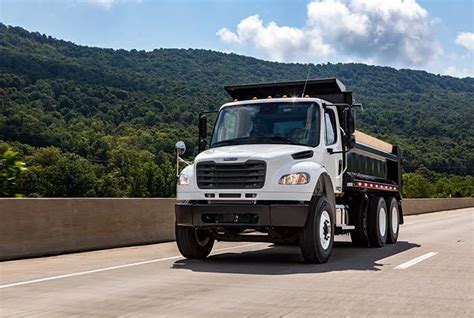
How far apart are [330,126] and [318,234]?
226 cm

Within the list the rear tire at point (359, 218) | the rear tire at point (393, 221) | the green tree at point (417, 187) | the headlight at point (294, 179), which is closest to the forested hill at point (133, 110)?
the green tree at point (417, 187)

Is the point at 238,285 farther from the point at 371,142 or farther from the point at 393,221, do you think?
the point at 393,221

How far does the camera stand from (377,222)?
13891 millimetres

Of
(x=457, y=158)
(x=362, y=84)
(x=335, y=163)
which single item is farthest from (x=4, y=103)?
(x=362, y=84)

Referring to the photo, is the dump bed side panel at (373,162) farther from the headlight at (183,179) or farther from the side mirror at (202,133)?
the headlight at (183,179)

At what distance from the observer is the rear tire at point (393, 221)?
49.4ft

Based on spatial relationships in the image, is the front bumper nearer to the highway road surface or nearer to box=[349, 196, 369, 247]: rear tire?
the highway road surface

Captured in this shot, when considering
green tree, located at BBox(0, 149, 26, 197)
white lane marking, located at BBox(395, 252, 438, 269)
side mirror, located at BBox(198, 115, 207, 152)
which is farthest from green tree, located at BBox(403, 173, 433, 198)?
side mirror, located at BBox(198, 115, 207, 152)

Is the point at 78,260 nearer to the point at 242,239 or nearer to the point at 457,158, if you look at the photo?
the point at 242,239

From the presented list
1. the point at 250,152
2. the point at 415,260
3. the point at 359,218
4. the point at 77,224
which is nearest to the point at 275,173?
the point at 250,152

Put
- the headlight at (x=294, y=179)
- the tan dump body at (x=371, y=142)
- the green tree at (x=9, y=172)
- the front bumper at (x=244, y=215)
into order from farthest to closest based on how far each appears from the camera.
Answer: the green tree at (x=9, y=172), the tan dump body at (x=371, y=142), the headlight at (x=294, y=179), the front bumper at (x=244, y=215)

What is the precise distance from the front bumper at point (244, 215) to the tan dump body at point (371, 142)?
379cm

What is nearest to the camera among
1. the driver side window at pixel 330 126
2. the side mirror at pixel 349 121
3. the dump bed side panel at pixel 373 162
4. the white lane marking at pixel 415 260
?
the white lane marking at pixel 415 260

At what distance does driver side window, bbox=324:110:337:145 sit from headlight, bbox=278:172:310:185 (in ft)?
4.65
